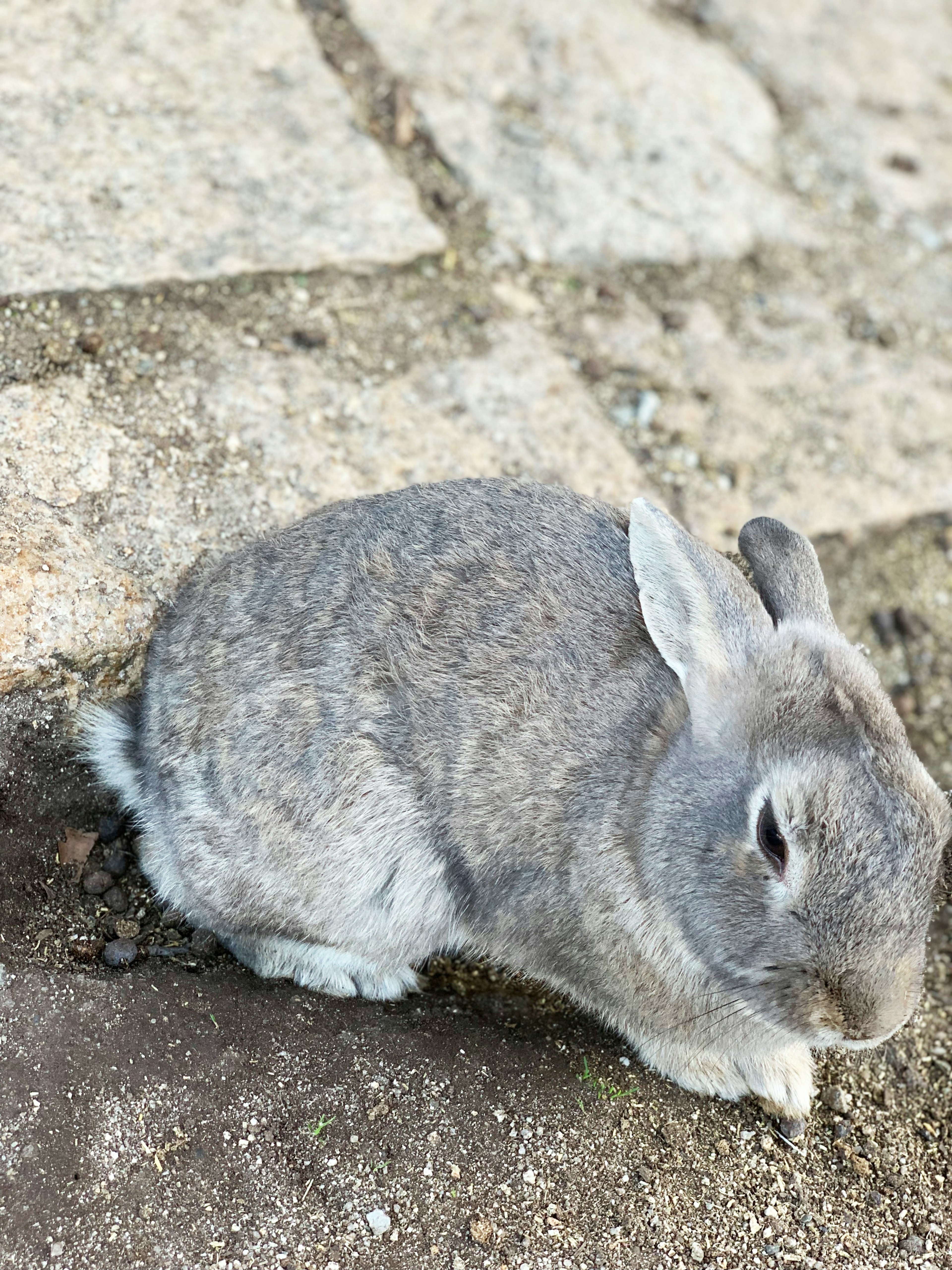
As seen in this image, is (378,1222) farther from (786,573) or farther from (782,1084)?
(786,573)

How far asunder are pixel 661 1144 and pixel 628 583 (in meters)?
1.67

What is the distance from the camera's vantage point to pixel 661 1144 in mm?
3672

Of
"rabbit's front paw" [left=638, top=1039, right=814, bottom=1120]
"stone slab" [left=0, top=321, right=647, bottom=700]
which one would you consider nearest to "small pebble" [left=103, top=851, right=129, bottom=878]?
"stone slab" [left=0, top=321, right=647, bottom=700]

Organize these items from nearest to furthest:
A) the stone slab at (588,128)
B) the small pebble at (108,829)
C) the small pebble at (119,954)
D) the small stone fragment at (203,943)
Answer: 1. the small pebble at (119,954)
2. the small stone fragment at (203,943)
3. the small pebble at (108,829)
4. the stone slab at (588,128)

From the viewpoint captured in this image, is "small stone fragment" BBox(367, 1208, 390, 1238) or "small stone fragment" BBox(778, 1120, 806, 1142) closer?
"small stone fragment" BBox(367, 1208, 390, 1238)

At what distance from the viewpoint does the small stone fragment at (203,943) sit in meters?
4.03

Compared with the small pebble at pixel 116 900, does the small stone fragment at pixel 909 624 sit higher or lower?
higher

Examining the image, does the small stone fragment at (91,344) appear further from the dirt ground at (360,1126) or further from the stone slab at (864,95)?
the stone slab at (864,95)

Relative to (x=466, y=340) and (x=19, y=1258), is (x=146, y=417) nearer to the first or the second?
(x=466, y=340)

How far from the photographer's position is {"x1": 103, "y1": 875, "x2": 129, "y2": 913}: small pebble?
411 centimetres

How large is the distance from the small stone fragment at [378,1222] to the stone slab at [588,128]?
4.19 m

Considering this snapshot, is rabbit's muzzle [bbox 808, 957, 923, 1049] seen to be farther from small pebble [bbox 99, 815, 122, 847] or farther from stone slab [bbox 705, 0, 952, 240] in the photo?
stone slab [bbox 705, 0, 952, 240]

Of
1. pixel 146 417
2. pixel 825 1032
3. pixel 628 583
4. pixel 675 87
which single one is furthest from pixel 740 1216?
pixel 675 87

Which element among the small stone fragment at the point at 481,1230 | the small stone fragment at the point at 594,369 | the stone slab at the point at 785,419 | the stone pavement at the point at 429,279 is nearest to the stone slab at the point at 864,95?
the stone pavement at the point at 429,279
